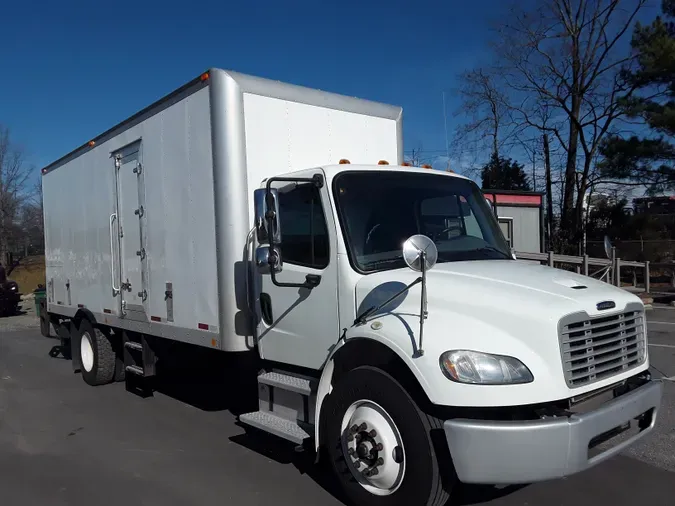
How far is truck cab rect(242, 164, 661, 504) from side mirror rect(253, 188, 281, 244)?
0.04 feet

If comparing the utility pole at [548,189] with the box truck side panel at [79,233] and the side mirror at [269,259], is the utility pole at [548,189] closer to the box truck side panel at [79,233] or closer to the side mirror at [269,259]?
the box truck side panel at [79,233]

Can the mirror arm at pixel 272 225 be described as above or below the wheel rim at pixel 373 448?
above

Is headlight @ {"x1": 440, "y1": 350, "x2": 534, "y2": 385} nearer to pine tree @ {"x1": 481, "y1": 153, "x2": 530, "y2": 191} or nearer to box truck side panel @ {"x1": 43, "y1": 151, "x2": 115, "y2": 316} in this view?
box truck side panel @ {"x1": 43, "y1": 151, "x2": 115, "y2": 316}

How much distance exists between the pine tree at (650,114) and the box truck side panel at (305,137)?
20.5 metres

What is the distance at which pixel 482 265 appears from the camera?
179 inches

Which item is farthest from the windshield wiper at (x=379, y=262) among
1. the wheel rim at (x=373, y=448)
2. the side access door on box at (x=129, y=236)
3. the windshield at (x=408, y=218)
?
the side access door on box at (x=129, y=236)

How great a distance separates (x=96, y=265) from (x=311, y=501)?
5023mm

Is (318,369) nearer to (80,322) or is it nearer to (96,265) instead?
(96,265)

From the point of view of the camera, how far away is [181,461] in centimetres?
556

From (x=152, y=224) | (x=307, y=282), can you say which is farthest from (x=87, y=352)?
(x=307, y=282)

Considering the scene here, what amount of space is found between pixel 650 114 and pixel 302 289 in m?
23.8

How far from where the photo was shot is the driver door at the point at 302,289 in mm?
4664

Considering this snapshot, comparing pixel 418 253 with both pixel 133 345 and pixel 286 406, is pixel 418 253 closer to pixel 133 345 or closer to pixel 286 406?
pixel 286 406

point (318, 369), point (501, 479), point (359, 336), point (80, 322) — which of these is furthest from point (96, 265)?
point (501, 479)
